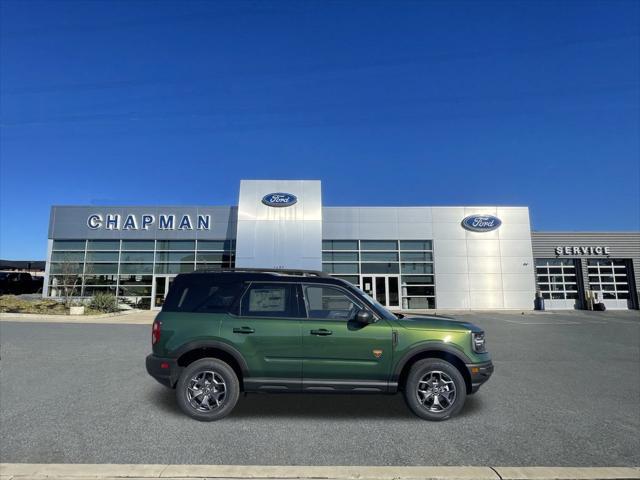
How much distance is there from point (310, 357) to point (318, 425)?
2.55ft

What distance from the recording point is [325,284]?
5.13 meters

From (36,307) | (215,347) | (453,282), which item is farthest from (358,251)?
(215,347)

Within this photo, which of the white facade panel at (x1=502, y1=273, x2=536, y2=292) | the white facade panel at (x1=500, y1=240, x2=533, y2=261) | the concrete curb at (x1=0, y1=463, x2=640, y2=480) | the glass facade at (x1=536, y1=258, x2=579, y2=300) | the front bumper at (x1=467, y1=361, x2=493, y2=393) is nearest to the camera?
the concrete curb at (x1=0, y1=463, x2=640, y2=480)

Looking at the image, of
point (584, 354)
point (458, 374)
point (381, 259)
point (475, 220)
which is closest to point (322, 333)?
point (458, 374)

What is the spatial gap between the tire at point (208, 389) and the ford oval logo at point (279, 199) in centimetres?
1959

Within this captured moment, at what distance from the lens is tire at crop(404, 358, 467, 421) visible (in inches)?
183

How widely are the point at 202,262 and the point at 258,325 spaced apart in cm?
2175

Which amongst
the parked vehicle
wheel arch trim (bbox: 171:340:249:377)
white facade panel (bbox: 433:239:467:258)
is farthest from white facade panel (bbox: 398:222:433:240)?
the parked vehicle

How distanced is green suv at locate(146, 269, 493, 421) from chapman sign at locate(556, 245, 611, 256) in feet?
91.2

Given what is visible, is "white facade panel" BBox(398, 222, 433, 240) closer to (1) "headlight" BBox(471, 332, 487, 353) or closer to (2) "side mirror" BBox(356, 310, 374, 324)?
(1) "headlight" BBox(471, 332, 487, 353)

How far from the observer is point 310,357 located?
4691 mm

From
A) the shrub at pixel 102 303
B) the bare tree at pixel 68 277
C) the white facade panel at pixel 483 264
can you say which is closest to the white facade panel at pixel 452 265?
the white facade panel at pixel 483 264

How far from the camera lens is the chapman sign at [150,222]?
25453 mm

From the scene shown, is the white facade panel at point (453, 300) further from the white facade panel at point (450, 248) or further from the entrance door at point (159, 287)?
the entrance door at point (159, 287)
